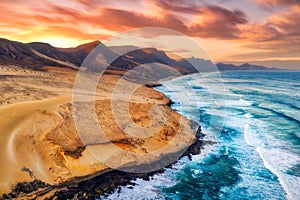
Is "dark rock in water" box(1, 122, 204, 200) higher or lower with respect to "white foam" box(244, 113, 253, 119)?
lower

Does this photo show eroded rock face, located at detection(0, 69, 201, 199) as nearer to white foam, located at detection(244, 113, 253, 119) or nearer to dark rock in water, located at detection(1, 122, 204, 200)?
dark rock in water, located at detection(1, 122, 204, 200)

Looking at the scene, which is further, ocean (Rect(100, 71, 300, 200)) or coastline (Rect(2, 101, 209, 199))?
ocean (Rect(100, 71, 300, 200))

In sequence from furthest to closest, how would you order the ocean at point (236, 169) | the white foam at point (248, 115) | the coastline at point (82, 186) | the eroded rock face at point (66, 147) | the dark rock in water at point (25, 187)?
the white foam at point (248, 115) → the ocean at point (236, 169) → the eroded rock face at point (66, 147) → the coastline at point (82, 186) → the dark rock in water at point (25, 187)

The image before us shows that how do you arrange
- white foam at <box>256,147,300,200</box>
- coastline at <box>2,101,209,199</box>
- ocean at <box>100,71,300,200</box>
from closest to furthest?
coastline at <box>2,101,209,199</box> < ocean at <box>100,71,300,200</box> < white foam at <box>256,147,300,200</box>

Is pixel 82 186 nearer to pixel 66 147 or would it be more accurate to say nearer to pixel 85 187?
pixel 85 187

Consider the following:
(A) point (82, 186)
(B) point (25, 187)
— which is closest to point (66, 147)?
(A) point (82, 186)

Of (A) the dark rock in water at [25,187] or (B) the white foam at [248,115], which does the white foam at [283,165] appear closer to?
(B) the white foam at [248,115]

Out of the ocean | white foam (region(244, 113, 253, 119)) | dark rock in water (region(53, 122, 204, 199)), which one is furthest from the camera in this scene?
white foam (region(244, 113, 253, 119))

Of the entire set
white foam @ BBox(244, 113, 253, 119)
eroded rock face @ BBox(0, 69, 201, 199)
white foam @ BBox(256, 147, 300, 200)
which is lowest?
white foam @ BBox(256, 147, 300, 200)

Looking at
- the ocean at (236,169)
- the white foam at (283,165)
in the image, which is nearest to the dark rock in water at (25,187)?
the ocean at (236,169)

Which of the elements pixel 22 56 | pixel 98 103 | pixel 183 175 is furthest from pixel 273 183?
pixel 22 56

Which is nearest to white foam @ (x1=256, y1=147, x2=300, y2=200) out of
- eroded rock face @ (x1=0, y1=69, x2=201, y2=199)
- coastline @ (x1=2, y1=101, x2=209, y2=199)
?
eroded rock face @ (x1=0, y1=69, x2=201, y2=199)
